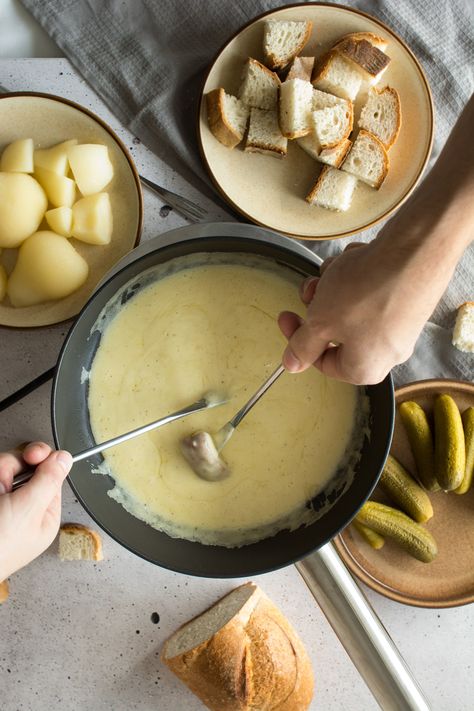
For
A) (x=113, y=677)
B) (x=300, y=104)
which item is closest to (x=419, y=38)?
(x=300, y=104)

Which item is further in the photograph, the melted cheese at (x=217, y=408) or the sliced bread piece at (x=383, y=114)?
the sliced bread piece at (x=383, y=114)

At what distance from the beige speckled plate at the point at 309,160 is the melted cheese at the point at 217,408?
201mm

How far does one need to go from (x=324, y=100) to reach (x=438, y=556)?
3.44ft

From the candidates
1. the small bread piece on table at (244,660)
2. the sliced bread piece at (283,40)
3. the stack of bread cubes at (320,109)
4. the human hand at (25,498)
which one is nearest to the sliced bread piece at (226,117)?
the stack of bread cubes at (320,109)

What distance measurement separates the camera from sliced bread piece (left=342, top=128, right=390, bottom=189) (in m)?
1.50

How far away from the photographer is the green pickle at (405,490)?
5.01 feet

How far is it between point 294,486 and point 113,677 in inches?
25.5

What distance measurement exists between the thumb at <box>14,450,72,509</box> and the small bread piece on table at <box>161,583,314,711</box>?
24.4 inches

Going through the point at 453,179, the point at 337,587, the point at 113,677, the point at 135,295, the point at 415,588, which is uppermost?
the point at 453,179

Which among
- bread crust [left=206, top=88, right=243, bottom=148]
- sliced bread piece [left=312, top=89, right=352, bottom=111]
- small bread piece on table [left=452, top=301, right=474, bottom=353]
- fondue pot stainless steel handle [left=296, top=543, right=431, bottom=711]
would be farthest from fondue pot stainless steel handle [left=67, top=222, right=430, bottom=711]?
small bread piece on table [left=452, top=301, right=474, bottom=353]

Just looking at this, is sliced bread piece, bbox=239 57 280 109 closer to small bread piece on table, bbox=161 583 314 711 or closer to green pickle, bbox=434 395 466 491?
green pickle, bbox=434 395 466 491

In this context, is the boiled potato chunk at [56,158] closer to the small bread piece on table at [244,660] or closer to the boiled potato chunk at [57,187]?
the boiled potato chunk at [57,187]

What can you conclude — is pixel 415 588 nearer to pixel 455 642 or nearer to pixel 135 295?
pixel 455 642

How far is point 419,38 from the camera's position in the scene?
1.61 m
